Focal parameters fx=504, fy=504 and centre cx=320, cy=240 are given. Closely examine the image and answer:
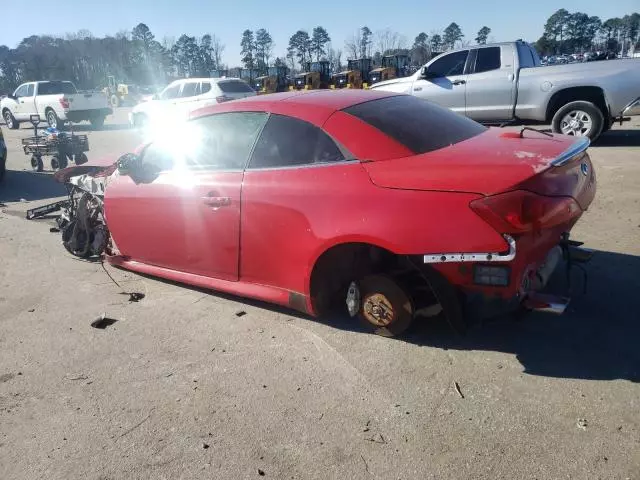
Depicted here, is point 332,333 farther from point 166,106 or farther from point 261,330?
point 166,106

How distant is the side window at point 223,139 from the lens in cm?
356

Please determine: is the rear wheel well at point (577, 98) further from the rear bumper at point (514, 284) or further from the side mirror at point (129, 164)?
the side mirror at point (129, 164)

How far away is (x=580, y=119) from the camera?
901cm

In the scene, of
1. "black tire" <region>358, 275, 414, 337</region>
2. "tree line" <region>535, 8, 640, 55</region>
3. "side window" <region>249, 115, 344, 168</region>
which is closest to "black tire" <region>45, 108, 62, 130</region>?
"side window" <region>249, 115, 344, 168</region>

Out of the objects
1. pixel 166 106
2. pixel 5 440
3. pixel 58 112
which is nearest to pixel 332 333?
pixel 5 440

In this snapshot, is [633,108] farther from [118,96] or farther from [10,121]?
[118,96]

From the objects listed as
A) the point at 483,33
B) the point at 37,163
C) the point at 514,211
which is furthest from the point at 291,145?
the point at 483,33

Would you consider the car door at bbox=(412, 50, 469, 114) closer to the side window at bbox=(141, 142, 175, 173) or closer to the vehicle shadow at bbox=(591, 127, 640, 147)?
the vehicle shadow at bbox=(591, 127, 640, 147)

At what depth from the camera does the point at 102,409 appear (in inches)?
108

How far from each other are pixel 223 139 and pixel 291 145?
64cm

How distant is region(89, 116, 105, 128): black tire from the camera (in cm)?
2034

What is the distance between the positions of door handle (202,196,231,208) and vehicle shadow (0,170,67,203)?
6.40 metres

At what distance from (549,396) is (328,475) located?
1228 millimetres

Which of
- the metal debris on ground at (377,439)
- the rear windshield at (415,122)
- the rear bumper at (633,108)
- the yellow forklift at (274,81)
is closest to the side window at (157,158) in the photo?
the rear windshield at (415,122)
